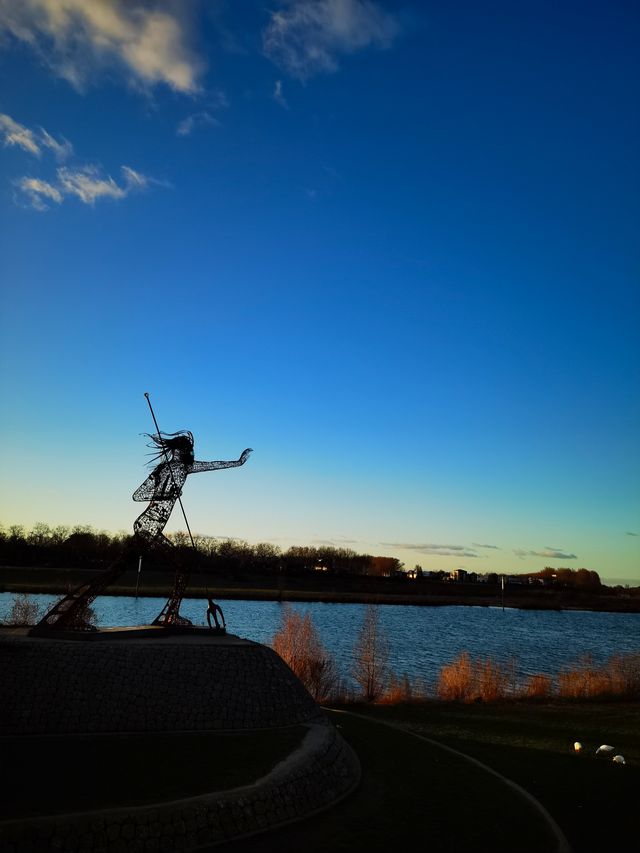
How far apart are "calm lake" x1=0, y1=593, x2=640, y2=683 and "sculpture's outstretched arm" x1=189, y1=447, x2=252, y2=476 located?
16054 mm

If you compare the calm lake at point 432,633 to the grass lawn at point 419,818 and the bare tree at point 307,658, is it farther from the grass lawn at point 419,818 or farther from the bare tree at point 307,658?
the grass lawn at point 419,818

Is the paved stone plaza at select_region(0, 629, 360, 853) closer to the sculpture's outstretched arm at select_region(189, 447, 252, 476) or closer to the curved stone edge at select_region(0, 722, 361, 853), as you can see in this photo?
the curved stone edge at select_region(0, 722, 361, 853)

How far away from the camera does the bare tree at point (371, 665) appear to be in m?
27.8

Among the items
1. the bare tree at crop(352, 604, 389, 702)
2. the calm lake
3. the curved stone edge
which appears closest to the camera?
the curved stone edge

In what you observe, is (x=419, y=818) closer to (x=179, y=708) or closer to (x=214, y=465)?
(x=179, y=708)

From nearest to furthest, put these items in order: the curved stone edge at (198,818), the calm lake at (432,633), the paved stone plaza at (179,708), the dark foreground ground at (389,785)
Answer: the curved stone edge at (198,818) → the paved stone plaza at (179,708) → the dark foreground ground at (389,785) → the calm lake at (432,633)

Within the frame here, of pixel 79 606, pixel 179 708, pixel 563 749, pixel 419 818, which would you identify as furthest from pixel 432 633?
pixel 419 818

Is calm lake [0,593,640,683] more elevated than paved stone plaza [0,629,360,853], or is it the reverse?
calm lake [0,593,640,683]

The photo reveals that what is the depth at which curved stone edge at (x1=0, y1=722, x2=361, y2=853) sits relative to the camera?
7.91 m

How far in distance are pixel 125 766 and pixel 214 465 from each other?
1035 cm

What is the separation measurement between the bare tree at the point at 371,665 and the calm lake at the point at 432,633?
29.2 inches

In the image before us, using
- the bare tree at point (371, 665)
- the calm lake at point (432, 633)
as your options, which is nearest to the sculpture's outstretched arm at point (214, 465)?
the bare tree at point (371, 665)

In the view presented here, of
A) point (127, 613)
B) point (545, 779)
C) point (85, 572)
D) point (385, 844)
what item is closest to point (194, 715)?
point (385, 844)

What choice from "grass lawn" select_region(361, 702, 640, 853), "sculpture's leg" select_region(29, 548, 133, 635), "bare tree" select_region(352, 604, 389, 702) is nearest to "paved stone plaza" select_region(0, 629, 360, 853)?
"sculpture's leg" select_region(29, 548, 133, 635)
